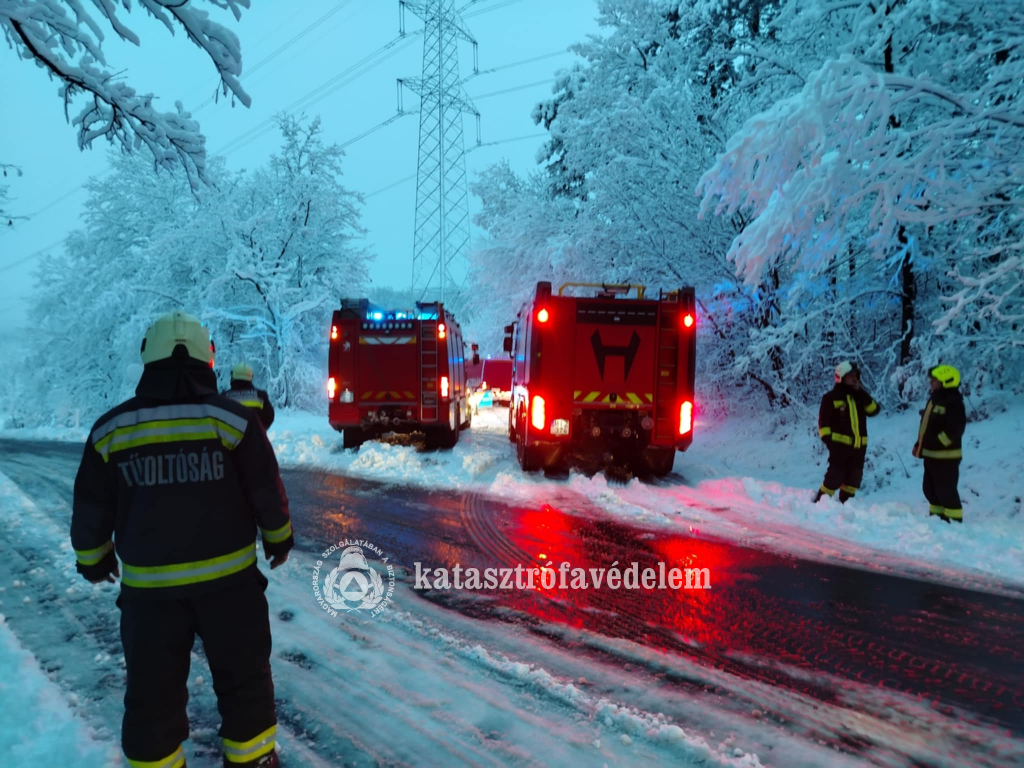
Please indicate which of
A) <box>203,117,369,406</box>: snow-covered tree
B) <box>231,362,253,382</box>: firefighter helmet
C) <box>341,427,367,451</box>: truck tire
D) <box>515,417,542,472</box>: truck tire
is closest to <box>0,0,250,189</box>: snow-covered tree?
<box>231,362,253,382</box>: firefighter helmet

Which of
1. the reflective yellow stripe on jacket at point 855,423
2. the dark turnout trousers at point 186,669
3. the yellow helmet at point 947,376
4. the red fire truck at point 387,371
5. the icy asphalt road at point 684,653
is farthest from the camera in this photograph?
the red fire truck at point 387,371

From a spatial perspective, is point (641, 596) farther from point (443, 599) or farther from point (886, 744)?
point (886, 744)

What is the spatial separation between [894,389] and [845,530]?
18.2 feet

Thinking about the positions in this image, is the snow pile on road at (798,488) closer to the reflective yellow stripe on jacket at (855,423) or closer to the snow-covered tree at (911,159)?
Result: the reflective yellow stripe on jacket at (855,423)

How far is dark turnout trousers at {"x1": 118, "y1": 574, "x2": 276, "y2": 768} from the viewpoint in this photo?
94.0 inches

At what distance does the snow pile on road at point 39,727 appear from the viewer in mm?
2781

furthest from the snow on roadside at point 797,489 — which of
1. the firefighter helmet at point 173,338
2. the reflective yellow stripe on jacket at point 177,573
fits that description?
the firefighter helmet at point 173,338

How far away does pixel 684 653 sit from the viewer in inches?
151

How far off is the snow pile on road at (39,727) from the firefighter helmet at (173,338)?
1.85 meters

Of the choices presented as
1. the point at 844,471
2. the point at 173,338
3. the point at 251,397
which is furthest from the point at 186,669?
the point at 844,471

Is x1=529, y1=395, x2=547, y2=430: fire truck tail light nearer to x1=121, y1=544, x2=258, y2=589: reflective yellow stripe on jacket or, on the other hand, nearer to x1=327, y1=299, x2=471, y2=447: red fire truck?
x1=327, y1=299, x2=471, y2=447: red fire truck

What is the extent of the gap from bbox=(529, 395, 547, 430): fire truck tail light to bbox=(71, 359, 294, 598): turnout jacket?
7.28 m

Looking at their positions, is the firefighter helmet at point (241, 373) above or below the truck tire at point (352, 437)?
above

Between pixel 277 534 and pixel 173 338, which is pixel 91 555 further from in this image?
pixel 173 338
